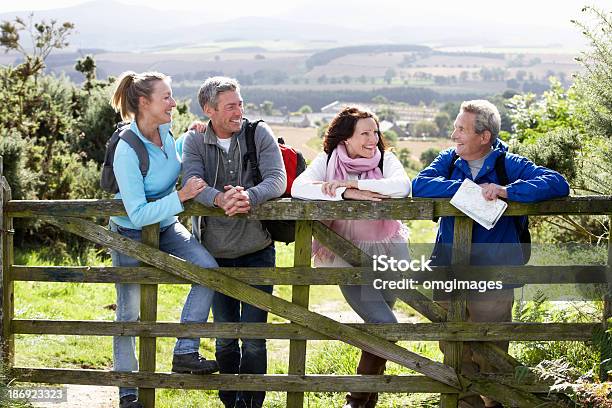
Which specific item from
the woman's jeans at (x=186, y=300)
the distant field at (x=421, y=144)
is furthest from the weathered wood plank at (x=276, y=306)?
the distant field at (x=421, y=144)

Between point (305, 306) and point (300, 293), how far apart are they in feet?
0.31

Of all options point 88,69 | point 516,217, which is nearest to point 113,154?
point 516,217

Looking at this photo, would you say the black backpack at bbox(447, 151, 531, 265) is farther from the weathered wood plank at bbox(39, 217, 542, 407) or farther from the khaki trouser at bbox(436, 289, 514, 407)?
the weathered wood plank at bbox(39, 217, 542, 407)

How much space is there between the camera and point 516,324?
560 cm

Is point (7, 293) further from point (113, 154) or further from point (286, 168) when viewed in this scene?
point (286, 168)

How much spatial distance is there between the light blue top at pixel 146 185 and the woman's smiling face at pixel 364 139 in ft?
3.80

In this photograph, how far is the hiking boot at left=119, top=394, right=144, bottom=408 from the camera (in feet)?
19.0

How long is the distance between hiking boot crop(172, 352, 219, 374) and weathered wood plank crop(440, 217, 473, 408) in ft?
4.94

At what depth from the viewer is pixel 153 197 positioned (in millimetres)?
5516

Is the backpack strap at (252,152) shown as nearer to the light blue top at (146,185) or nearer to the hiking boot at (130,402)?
the light blue top at (146,185)

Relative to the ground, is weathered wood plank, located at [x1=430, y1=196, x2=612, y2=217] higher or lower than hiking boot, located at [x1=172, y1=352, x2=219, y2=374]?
higher

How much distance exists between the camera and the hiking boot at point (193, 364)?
219 inches

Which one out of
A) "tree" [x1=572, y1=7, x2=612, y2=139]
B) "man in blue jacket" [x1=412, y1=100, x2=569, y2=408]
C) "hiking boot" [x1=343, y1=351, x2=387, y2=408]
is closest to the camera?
"man in blue jacket" [x1=412, y1=100, x2=569, y2=408]

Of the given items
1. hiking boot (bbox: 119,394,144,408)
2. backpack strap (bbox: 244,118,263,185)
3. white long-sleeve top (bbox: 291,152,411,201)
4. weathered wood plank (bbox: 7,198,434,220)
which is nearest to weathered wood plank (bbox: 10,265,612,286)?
weathered wood plank (bbox: 7,198,434,220)
